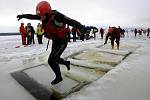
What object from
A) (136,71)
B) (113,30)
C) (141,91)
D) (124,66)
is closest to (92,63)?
(124,66)

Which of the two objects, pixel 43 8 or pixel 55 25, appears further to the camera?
pixel 55 25

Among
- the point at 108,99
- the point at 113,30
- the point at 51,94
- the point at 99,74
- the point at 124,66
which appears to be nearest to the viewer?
the point at 108,99

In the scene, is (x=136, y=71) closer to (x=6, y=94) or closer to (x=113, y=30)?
(x=6, y=94)

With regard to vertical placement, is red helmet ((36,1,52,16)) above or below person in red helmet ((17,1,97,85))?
above

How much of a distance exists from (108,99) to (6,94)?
6.24 ft

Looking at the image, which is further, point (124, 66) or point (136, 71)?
point (124, 66)

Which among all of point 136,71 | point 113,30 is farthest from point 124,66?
point 113,30

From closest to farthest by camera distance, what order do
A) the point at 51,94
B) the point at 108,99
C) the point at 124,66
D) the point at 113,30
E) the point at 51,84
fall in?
the point at 108,99 → the point at 51,94 → the point at 51,84 → the point at 124,66 → the point at 113,30

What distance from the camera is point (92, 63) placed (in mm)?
6988

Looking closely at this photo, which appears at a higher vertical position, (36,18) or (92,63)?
(36,18)

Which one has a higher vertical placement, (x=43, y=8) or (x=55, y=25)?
(x=43, y=8)

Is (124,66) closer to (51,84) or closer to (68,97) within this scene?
(51,84)

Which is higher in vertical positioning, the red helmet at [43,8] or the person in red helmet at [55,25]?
the red helmet at [43,8]

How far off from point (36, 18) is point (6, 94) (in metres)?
1.69
